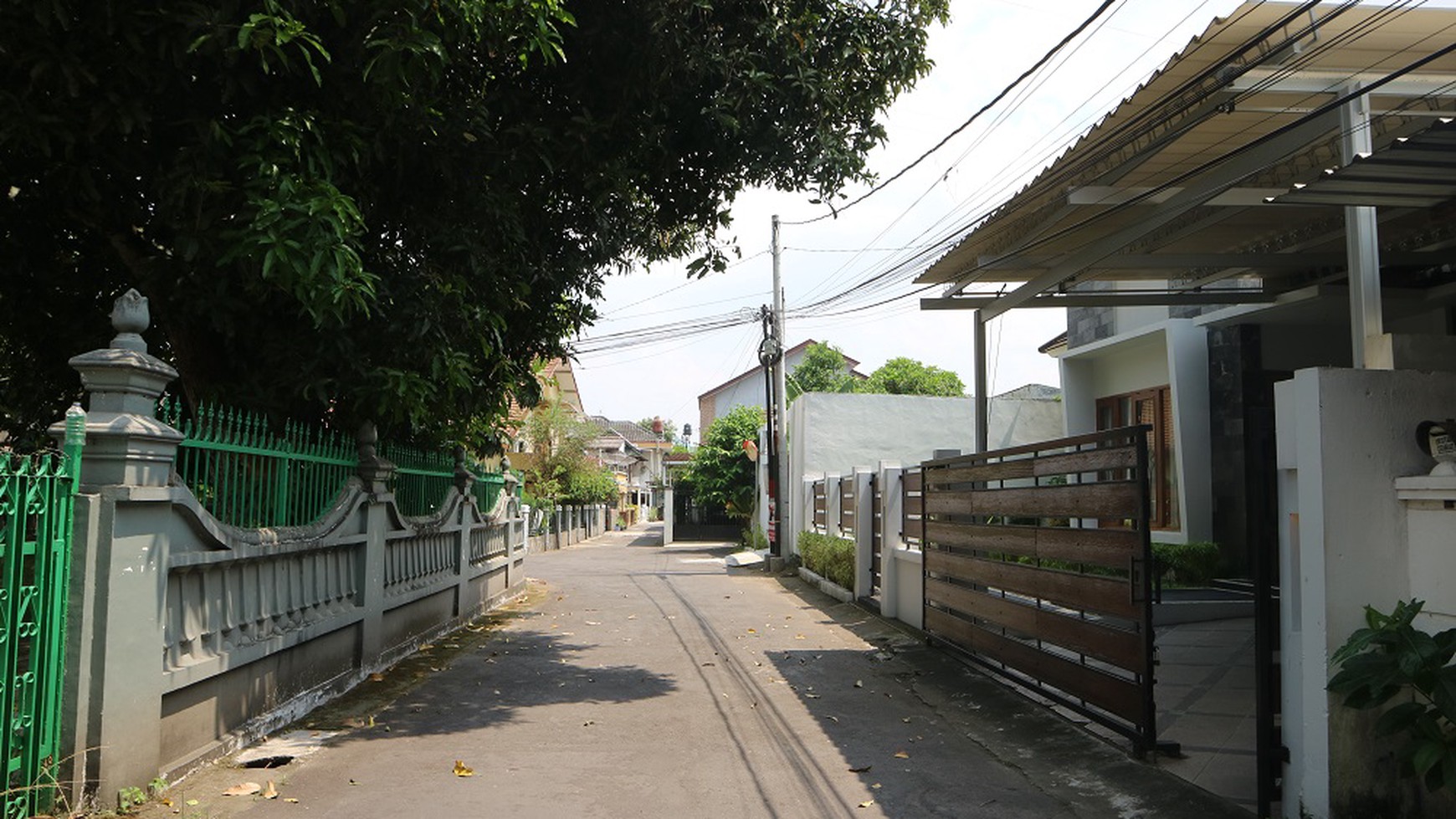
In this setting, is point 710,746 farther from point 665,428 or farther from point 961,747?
point 665,428

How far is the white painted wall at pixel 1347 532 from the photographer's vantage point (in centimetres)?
440

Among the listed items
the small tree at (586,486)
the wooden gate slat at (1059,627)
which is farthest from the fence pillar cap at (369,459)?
the small tree at (586,486)

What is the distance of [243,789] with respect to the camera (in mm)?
5277

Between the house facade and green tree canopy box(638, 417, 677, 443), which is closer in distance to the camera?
the house facade

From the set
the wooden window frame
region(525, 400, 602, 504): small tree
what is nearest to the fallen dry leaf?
the wooden window frame

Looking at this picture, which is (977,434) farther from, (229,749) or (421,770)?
(229,749)

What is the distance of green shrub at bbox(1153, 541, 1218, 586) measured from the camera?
11.5 m

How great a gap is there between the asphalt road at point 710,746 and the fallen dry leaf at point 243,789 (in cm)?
8

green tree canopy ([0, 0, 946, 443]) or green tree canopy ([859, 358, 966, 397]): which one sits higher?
green tree canopy ([859, 358, 966, 397])

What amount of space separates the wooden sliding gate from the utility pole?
41.1ft

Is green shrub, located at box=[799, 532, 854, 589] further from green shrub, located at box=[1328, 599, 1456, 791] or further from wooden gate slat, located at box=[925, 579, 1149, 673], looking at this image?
green shrub, located at box=[1328, 599, 1456, 791]

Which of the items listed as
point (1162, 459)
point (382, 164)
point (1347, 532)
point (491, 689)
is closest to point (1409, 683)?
point (1347, 532)

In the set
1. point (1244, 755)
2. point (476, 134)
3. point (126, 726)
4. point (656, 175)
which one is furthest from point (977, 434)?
point (126, 726)

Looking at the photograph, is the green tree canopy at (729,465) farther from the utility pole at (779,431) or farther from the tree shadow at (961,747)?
the tree shadow at (961,747)
